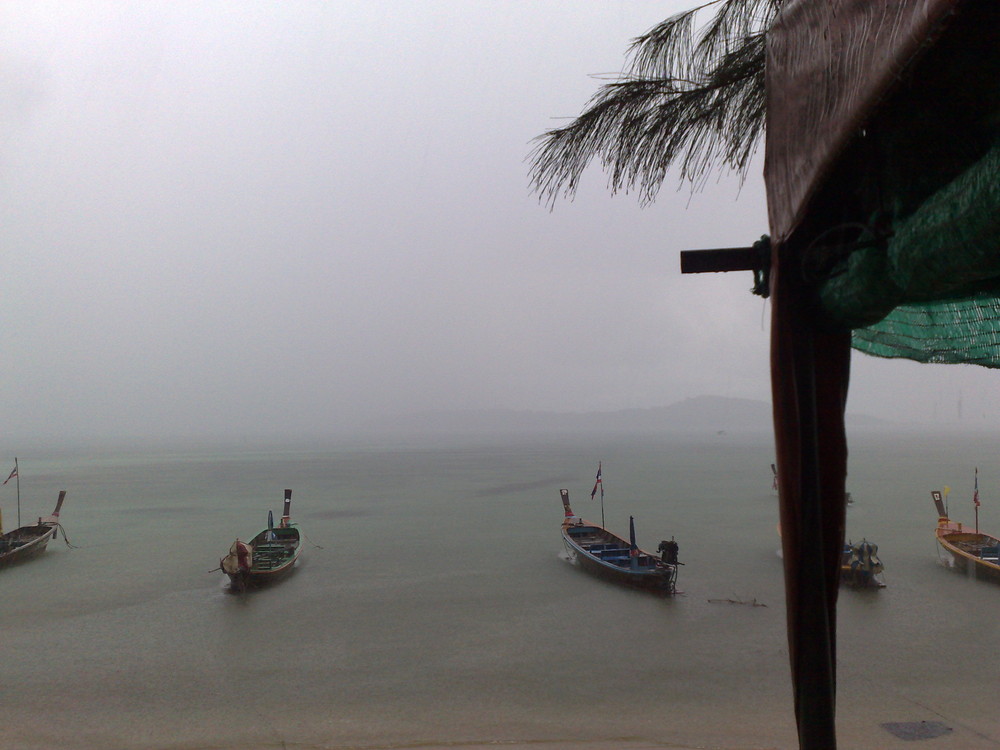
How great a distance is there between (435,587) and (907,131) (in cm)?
2240

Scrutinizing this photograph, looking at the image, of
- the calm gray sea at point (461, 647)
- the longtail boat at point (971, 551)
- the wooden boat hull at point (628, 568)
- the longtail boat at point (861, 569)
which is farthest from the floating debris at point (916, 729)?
the longtail boat at point (971, 551)

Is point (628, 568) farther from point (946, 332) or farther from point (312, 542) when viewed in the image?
point (946, 332)

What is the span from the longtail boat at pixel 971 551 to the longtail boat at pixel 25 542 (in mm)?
31396

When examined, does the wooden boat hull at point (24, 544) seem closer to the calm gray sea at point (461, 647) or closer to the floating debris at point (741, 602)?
the calm gray sea at point (461, 647)

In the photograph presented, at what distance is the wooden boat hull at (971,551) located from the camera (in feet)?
64.0

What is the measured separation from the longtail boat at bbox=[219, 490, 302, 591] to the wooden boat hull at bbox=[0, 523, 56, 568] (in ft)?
26.8

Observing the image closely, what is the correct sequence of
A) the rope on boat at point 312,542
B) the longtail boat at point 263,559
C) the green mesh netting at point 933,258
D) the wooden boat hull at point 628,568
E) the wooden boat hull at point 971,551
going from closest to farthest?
the green mesh netting at point 933,258
the wooden boat hull at point 628,568
the wooden boat hull at point 971,551
the longtail boat at point 263,559
the rope on boat at point 312,542

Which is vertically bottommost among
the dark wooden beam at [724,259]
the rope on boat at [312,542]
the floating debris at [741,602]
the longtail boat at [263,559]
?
the rope on boat at [312,542]

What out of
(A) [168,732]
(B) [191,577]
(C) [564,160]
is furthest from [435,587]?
(C) [564,160]

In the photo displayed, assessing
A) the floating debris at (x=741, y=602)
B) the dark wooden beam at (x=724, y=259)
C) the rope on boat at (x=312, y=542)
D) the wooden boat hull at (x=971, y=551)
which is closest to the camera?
the dark wooden beam at (x=724, y=259)

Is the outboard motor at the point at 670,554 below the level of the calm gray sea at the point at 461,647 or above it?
above

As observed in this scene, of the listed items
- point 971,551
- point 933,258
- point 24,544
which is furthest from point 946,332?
point 24,544

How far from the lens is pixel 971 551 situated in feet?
69.3

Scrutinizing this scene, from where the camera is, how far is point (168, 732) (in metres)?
11.6
